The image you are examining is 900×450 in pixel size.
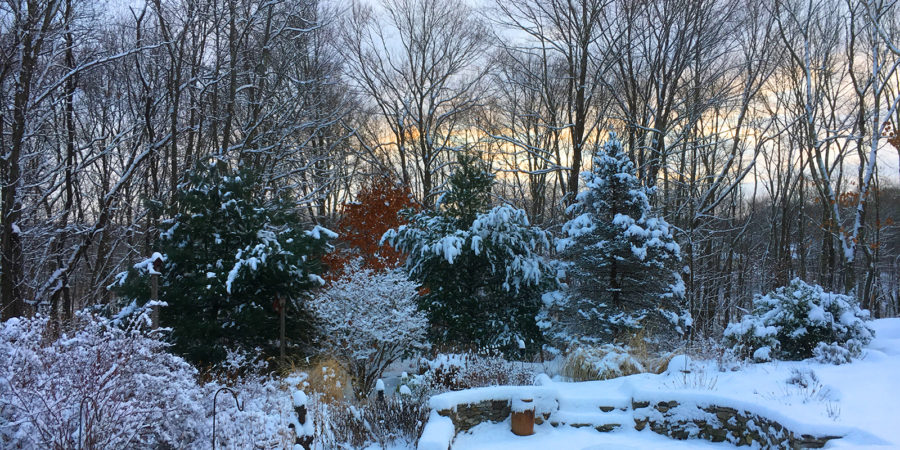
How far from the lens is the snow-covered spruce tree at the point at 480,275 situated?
9.60 metres

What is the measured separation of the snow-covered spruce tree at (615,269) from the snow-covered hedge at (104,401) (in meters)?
6.09

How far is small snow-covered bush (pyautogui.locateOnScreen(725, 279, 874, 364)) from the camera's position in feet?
22.1

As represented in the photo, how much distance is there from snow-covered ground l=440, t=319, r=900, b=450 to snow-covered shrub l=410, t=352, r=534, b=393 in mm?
695

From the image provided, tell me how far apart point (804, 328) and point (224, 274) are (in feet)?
27.6

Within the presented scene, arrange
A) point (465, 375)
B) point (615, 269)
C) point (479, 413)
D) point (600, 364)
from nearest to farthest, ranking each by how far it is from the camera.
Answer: point (479, 413)
point (465, 375)
point (600, 364)
point (615, 269)

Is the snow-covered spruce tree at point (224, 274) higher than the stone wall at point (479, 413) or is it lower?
higher

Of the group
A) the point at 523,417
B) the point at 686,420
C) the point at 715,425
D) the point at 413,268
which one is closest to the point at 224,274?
the point at 413,268

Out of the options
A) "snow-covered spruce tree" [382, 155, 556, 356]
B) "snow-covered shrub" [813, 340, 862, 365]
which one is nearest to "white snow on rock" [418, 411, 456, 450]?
"snow-covered spruce tree" [382, 155, 556, 356]

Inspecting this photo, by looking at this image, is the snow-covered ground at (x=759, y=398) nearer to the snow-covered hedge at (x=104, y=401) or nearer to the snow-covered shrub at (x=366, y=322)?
the snow-covered hedge at (x=104, y=401)

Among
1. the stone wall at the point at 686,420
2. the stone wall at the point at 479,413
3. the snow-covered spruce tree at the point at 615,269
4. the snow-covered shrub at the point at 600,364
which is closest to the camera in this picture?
the stone wall at the point at 686,420

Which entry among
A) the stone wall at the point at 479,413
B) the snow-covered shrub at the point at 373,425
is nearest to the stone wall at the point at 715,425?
the stone wall at the point at 479,413

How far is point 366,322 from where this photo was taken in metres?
7.91

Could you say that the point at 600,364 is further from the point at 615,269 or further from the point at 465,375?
the point at 615,269

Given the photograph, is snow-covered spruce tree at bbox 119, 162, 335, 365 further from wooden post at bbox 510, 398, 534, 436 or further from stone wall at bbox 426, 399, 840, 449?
wooden post at bbox 510, 398, 534, 436
